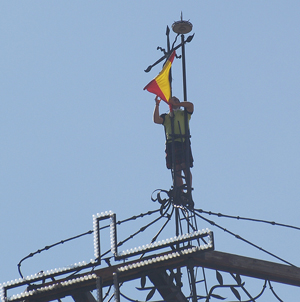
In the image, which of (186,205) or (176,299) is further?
(186,205)

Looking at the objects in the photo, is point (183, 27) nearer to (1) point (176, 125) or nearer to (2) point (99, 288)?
(1) point (176, 125)

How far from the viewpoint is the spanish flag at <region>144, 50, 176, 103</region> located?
56.7 ft

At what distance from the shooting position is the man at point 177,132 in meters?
16.9

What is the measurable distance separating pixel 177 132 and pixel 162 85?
1.02 m

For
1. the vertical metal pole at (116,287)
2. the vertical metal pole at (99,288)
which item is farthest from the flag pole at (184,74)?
the vertical metal pole at (99,288)

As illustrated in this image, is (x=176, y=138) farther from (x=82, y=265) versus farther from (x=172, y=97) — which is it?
(x=82, y=265)

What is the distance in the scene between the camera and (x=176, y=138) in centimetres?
1703

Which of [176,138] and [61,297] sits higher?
[176,138]

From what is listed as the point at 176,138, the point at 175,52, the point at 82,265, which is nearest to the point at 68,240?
the point at 82,265

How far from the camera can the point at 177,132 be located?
672 inches

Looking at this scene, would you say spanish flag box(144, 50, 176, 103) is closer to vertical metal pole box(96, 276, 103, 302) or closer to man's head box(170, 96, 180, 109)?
man's head box(170, 96, 180, 109)

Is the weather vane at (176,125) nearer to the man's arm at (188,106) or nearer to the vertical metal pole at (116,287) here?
the man's arm at (188,106)

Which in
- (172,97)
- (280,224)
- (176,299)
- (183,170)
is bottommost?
(176,299)

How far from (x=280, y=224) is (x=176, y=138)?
306cm
